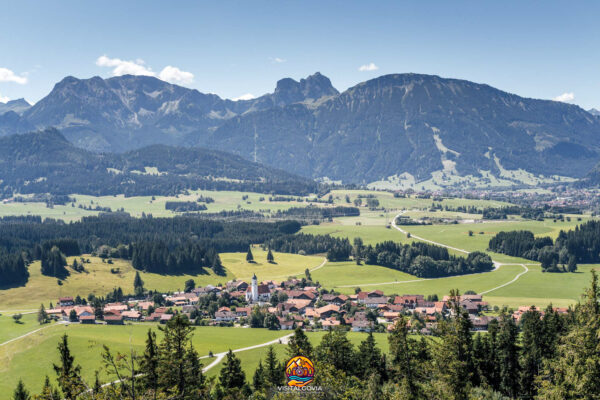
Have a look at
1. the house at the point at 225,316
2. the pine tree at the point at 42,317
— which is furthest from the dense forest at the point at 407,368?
the house at the point at 225,316

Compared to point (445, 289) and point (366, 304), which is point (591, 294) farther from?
point (445, 289)

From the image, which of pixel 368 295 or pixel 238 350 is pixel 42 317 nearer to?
pixel 238 350

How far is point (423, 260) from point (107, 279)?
10292cm

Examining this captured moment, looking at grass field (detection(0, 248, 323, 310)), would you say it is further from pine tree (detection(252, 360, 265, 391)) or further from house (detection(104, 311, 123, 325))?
pine tree (detection(252, 360, 265, 391))

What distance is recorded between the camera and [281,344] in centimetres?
9700

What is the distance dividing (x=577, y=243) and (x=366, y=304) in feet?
349

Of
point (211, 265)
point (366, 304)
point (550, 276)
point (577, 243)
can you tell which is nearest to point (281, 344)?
point (366, 304)

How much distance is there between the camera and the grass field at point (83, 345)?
272 ft

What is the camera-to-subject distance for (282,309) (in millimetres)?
129000

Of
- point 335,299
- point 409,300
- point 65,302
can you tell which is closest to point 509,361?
point 409,300

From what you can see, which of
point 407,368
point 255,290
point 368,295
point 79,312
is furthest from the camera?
point 255,290

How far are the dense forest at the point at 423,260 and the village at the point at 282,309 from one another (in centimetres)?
3964

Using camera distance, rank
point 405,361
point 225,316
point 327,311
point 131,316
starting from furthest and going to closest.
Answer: point 327,311, point 225,316, point 131,316, point 405,361

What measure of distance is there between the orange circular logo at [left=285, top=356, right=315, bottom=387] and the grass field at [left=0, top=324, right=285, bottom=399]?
53.1 m
